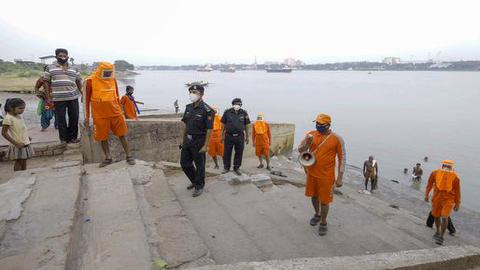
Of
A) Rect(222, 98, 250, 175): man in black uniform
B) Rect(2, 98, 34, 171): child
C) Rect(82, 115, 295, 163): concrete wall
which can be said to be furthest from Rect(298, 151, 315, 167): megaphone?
Rect(2, 98, 34, 171): child

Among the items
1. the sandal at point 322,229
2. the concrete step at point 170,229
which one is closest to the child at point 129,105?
the concrete step at point 170,229

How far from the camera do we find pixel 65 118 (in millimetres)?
6496

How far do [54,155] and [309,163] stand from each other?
16.5 feet

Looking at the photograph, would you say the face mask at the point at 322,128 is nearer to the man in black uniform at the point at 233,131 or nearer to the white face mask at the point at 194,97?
the white face mask at the point at 194,97

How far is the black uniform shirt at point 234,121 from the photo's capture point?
22.5 feet

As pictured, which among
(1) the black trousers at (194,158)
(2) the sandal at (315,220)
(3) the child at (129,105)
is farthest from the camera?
(3) the child at (129,105)

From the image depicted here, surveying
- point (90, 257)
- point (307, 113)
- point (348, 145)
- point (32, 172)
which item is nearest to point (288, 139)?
point (348, 145)

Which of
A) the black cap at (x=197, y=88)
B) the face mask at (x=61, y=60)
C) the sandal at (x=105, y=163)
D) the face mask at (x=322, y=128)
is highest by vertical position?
the face mask at (x=61, y=60)

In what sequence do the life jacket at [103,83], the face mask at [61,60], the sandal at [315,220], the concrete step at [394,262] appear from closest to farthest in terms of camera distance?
1. the concrete step at [394,262]
2. the sandal at [315,220]
3. the life jacket at [103,83]
4. the face mask at [61,60]

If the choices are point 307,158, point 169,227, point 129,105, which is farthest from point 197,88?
point 129,105

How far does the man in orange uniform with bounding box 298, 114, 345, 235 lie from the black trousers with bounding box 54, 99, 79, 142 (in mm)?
4446

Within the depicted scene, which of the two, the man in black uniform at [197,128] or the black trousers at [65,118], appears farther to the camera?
the black trousers at [65,118]

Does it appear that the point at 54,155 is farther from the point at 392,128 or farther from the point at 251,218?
the point at 392,128

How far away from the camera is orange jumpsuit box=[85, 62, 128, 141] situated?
527 centimetres
